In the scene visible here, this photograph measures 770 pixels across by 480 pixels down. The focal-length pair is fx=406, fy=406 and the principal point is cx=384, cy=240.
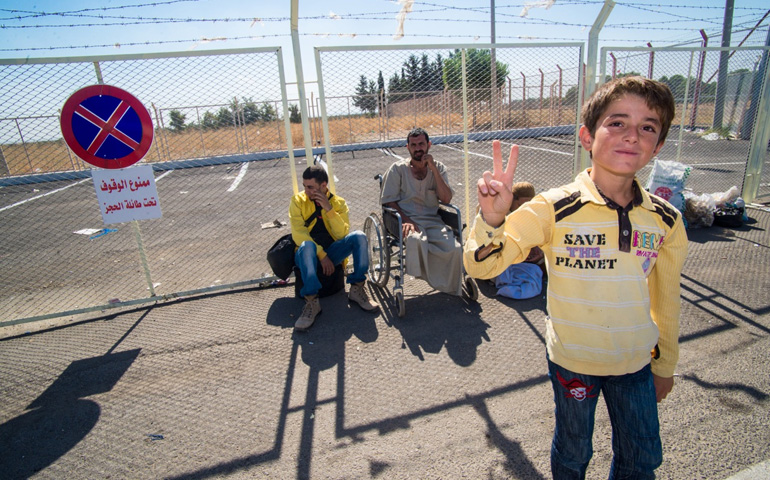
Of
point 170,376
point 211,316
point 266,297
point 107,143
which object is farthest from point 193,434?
point 107,143

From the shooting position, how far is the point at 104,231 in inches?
278

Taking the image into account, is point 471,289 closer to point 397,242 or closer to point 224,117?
point 397,242

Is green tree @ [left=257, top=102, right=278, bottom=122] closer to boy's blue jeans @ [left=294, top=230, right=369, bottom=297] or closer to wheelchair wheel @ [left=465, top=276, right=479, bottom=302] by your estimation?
boy's blue jeans @ [left=294, top=230, right=369, bottom=297]

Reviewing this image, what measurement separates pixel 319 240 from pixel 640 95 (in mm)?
3030

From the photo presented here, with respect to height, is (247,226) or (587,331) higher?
(587,331)

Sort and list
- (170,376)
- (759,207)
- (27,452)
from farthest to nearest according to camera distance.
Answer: (759,207) → (170,376) → (27,452)

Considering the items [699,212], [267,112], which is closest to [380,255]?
[699,212]

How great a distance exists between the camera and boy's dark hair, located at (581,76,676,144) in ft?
4.45

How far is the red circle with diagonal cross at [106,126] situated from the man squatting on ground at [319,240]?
4.88 feet

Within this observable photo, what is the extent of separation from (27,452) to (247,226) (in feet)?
15.9

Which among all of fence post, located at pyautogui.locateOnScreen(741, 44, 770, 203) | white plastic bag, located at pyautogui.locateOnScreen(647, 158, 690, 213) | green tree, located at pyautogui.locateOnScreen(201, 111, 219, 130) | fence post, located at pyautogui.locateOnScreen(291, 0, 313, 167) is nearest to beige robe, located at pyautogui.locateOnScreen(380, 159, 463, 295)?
fence post, located at pyautogui.locateOnScreen(291, 0, 313, 167)

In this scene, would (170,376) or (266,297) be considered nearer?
(170,376)

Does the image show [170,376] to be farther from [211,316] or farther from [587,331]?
[587,331]

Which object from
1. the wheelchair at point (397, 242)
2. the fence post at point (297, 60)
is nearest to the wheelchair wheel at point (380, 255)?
the wheelchair at point (397, 242)
